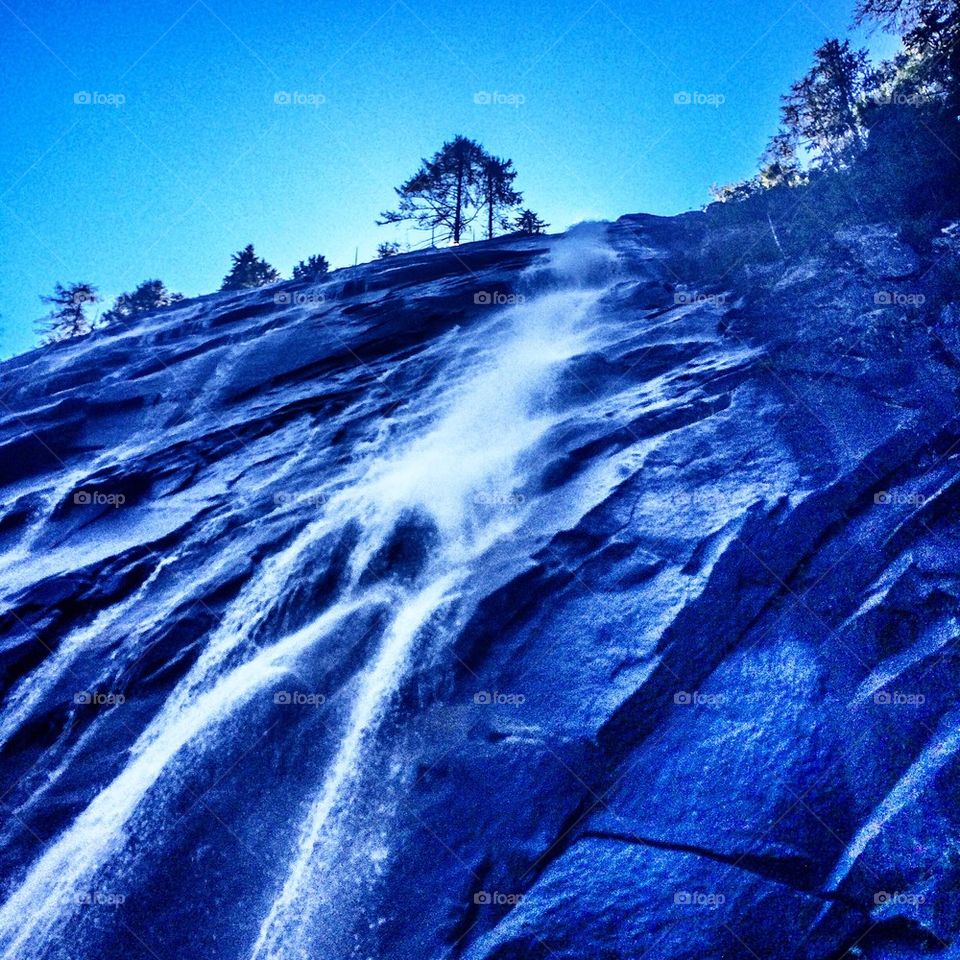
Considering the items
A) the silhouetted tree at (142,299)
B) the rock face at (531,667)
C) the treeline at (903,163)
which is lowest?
the rock face at (531,667)

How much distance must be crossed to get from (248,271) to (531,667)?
32.5 meters

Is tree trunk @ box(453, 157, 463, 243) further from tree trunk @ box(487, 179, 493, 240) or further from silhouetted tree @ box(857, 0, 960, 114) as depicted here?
silhouetted tree @ box(857, 0, 960, 114)

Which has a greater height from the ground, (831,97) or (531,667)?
(831,97)

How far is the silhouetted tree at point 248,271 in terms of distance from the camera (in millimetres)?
32500

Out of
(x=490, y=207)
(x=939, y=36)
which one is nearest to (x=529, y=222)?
(x=490, y=207)

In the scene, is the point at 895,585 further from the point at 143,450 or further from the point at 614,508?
the point at 143,450

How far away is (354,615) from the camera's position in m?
8.33

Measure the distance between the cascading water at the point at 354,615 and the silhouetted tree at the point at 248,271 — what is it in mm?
23234

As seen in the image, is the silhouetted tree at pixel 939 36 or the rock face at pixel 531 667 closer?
the rock face at pixel 531 667

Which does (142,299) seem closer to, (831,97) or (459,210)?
(459,210)

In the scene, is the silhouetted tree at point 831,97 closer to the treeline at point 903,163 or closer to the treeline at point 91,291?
the treeline at point 903,163

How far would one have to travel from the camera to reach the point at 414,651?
7.58 metres

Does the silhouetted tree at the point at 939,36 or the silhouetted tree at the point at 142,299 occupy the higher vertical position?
the silhouetted tree at the point at 142,299

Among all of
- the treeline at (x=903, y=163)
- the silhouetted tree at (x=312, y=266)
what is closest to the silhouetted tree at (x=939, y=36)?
the treeline at (x=903, y=163)
